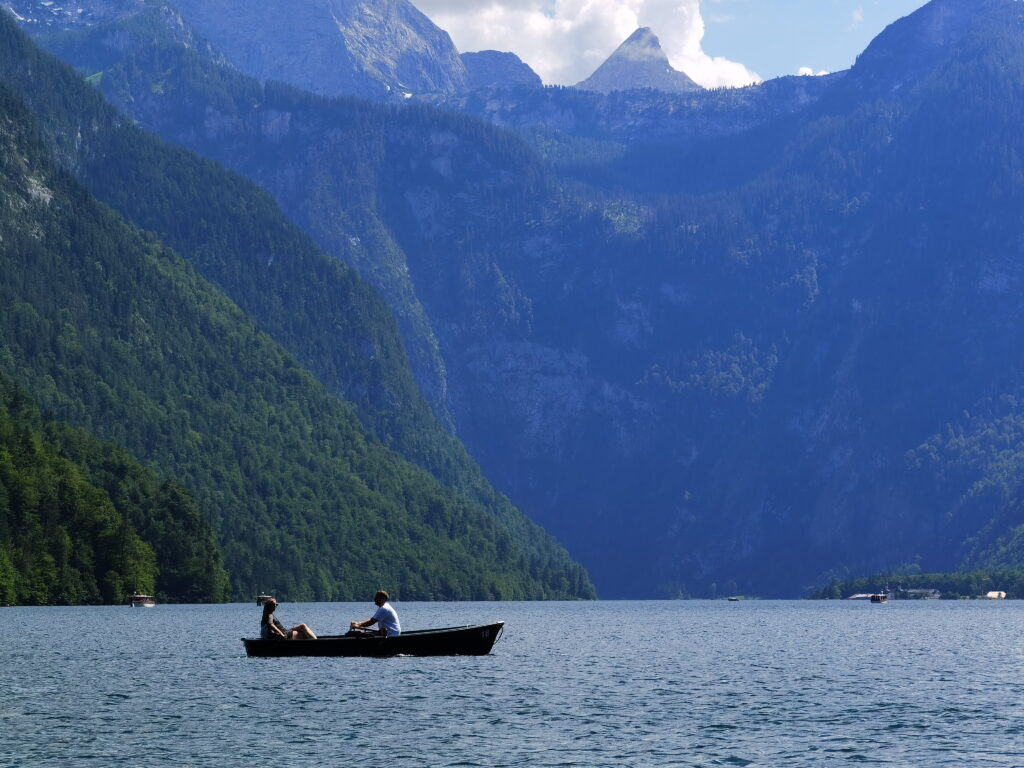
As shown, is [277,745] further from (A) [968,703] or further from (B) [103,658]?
(B) [103,658]

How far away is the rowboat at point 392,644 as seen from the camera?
112 metres

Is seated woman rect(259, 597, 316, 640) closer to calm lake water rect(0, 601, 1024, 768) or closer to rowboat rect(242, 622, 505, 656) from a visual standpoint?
rowboat rect(242, 622, 505, 656)

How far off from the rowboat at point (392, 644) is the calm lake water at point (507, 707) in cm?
142

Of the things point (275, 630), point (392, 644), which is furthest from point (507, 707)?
point (275, 630)

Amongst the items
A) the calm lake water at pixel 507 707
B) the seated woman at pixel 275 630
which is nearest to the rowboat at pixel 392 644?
the seated woman at pixel 275 630

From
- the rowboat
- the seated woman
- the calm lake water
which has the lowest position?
the calm lake water

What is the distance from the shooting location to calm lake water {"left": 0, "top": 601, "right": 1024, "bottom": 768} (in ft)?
238

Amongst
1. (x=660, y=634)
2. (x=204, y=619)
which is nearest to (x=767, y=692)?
(x=660, y=634)

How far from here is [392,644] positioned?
11269cm

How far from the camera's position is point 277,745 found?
74875mm

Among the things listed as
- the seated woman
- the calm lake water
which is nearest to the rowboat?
the seated woman

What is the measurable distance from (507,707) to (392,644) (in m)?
24.8

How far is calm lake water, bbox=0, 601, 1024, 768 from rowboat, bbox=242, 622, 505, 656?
4.66 feet

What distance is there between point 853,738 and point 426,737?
19671mm
